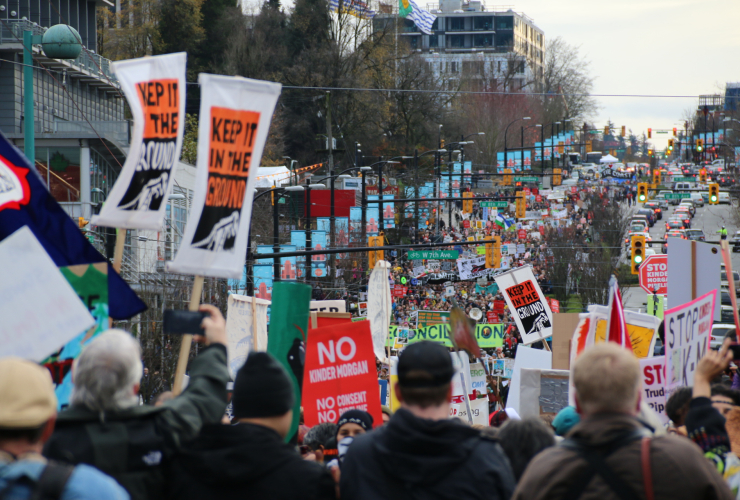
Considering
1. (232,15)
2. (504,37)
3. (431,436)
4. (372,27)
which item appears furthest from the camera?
(504,37)

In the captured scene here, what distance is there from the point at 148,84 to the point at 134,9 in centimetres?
5558

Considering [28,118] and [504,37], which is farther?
[504,37]

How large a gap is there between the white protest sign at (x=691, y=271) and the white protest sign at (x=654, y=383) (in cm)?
46

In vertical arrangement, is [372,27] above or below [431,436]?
above

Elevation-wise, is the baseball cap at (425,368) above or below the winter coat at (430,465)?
above

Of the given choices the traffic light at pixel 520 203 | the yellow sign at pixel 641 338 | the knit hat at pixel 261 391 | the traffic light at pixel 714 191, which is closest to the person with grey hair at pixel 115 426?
the knit hat at pixel 261 391

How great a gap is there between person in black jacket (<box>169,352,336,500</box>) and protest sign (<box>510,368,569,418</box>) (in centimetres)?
613

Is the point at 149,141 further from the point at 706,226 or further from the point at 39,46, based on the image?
the point at 706,226

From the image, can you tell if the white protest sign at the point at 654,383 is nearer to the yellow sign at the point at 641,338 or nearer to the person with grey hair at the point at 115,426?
the yellow sign at the point at 641,338

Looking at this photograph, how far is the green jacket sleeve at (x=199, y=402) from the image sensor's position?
3.17 meters

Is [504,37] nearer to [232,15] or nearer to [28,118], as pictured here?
[232,15]

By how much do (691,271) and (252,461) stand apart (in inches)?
178

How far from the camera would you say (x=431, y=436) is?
3.01m

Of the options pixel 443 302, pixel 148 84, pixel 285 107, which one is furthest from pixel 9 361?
pixel 285 107
